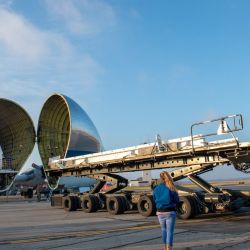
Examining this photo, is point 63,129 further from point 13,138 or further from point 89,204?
point 13,138

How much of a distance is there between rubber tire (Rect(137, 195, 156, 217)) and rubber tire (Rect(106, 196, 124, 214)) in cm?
114

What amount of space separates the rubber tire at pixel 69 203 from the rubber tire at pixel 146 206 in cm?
516

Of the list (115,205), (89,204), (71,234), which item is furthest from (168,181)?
(89,204)

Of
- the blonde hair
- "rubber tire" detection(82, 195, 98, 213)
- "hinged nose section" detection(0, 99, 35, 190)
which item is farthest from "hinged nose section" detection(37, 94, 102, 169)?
the blonde hair

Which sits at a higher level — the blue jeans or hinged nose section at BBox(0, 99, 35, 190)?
hinged nose section at BBox(0, 99, 35, 190)

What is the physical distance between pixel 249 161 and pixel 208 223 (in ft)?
8.41

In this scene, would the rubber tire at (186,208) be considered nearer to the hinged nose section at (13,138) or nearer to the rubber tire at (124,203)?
the rubber tire at (124,203)

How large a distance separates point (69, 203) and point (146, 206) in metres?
5.84

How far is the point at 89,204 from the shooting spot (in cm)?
1889

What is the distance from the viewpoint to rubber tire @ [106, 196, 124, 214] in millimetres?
17219

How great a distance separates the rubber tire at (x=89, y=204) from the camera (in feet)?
61.7

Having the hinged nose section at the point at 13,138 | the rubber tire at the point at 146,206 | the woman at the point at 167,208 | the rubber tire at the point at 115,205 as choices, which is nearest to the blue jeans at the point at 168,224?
the woman at the point at 167,208

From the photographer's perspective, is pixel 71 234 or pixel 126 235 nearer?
pixel 126 235

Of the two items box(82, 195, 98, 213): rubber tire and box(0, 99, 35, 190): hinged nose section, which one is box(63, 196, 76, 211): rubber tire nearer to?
box(82, 195, 98, 213): rubber tire
